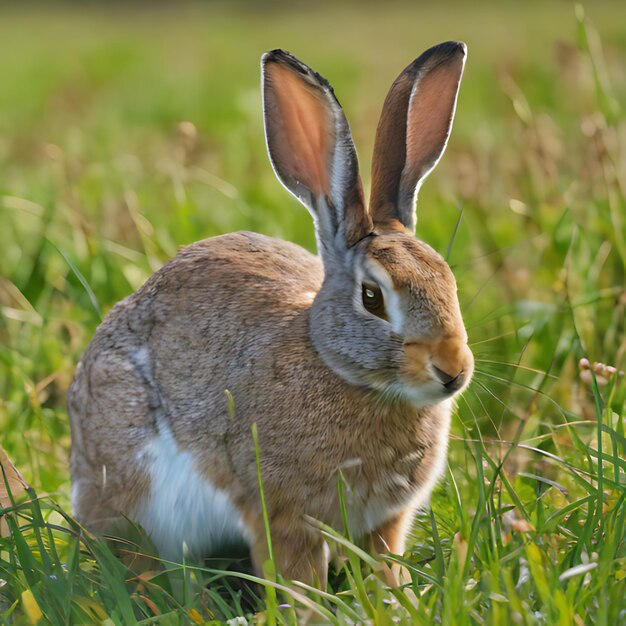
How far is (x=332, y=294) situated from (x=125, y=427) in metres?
0.85

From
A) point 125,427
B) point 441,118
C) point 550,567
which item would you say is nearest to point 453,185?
point 441,118

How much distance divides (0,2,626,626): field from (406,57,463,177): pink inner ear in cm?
30

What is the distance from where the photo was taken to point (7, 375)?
508 centimetres

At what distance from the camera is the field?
2.95 m

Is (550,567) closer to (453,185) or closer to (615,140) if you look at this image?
(615,140)

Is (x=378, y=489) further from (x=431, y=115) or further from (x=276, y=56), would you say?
(x=276, y=56)

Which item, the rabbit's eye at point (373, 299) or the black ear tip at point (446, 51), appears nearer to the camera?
the rabbit's eye at point (373, 299)

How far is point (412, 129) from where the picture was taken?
3824mm

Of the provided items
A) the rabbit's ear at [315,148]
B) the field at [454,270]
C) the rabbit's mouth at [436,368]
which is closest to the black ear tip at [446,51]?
the rabbit's ear at [315,148]

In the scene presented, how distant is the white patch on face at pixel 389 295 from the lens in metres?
3.32

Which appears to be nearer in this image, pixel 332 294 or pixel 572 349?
pixel 332 294

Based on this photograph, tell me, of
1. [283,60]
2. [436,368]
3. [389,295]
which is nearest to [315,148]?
[283,60]

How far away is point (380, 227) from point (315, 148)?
34 cm

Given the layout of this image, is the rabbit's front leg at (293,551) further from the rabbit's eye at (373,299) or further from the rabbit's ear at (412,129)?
the rabbit's ear at (412,129)
